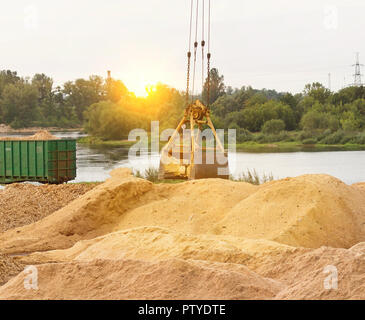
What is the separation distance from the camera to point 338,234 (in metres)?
10.1

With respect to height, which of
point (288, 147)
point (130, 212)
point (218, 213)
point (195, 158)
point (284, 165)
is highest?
point (195, 158)

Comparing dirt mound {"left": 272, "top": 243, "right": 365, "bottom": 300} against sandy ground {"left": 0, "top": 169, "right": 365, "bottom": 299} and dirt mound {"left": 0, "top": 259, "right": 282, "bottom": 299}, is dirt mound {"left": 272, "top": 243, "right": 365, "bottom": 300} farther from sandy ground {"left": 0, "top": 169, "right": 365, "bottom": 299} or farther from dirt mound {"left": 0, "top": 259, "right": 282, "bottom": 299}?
dirt mound {"left": 0, "top": 259, "right": 282, "bottom": 299}

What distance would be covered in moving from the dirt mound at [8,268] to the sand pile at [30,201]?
4.79m

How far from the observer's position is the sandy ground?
16.4 feet

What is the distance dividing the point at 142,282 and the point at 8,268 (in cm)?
369

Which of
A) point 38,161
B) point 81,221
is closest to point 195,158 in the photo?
point 81,221

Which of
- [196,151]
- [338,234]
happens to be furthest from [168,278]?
[196,151]

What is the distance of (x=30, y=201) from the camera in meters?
15.6

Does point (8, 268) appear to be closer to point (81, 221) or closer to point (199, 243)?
point (199, 243)

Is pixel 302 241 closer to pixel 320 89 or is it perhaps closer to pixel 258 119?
pixel 258 119

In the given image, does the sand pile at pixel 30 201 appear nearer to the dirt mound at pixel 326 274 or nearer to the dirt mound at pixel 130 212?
the dirt mound at pixel 130 212

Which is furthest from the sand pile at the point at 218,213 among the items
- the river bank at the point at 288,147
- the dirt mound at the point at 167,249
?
the river bank at the point at 288,147

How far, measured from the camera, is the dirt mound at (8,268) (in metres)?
7.66
